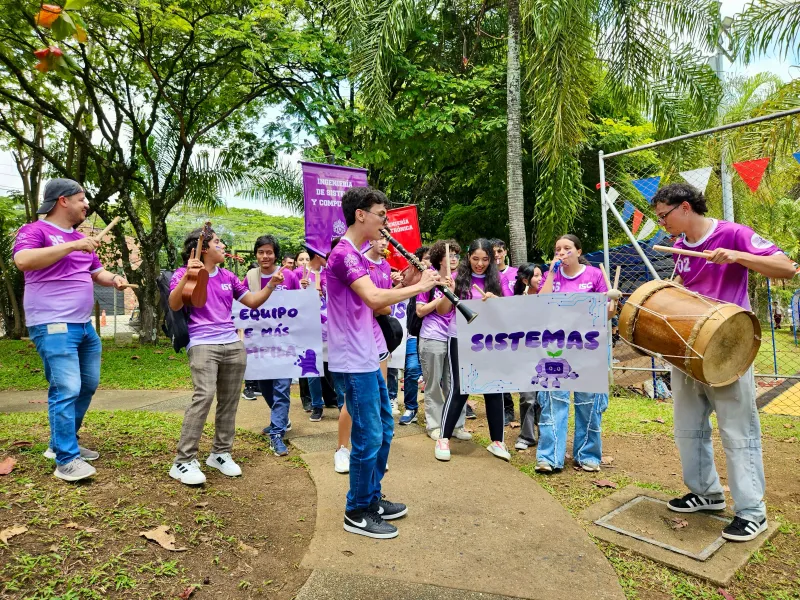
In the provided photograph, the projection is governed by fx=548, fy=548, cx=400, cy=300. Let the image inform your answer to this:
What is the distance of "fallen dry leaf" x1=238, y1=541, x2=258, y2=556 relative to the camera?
3.03 meters

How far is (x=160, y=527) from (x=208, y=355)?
121 centimetres

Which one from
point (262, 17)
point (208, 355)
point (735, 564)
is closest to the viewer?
point (735, 564)

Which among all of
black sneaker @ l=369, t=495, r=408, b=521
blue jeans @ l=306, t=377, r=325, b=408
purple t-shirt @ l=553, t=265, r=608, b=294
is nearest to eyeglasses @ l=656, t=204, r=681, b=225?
purple t-shirt @ l=553, t=265, r=608, b=294

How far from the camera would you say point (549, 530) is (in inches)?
131

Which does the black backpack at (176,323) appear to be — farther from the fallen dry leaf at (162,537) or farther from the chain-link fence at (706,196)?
the chain-link fence at (706,196)

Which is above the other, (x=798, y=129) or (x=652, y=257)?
(x=798, y=129)

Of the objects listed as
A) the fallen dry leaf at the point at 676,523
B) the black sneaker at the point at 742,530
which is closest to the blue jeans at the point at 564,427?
the fallen dry leaf at the point at 676,523

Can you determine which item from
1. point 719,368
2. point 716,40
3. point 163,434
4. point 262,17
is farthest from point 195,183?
point 719,368

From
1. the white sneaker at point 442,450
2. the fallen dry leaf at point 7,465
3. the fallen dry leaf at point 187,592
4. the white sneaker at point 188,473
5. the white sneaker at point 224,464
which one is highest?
the fallen dry leaf at point 7,465

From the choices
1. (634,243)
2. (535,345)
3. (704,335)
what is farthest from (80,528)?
Answer: (634,243)

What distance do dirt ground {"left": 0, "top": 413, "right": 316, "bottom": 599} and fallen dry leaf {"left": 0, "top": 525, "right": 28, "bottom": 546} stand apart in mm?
26

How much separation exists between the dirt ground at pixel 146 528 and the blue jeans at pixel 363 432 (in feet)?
1.45

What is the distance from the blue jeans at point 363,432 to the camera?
313 cm

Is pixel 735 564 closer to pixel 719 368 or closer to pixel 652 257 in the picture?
pixel 719 368
